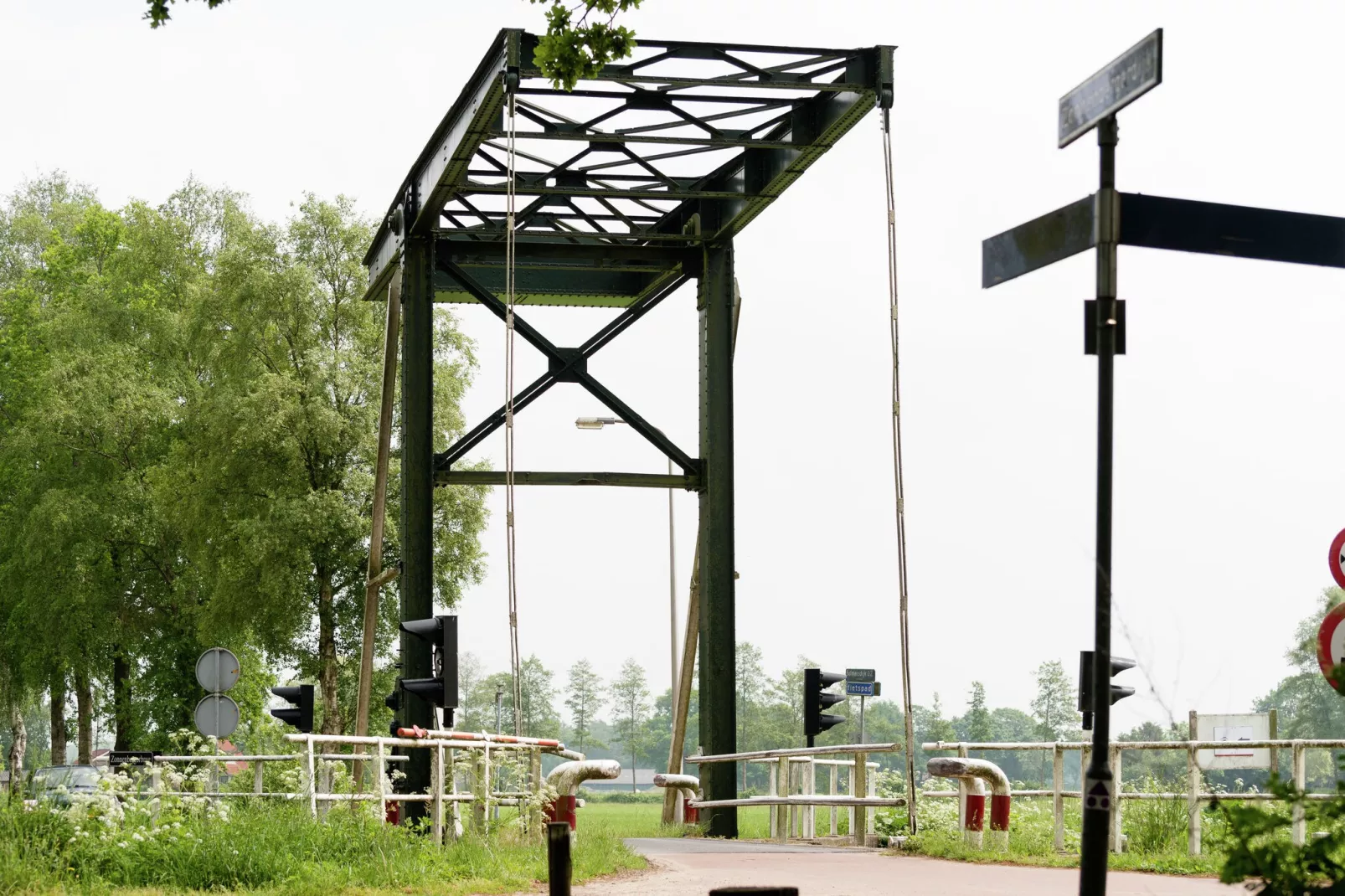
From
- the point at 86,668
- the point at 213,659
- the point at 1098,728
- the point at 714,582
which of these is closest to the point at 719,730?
the point at 714,582

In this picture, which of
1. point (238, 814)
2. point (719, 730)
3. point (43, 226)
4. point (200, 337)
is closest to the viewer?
point (238, 814)

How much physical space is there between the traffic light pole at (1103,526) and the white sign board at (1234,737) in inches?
316

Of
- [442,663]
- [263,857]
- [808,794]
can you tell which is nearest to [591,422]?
[808,794]

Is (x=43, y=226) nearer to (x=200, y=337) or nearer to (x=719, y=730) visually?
(x=200, y=337)

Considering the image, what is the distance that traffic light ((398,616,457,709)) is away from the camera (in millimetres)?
14367

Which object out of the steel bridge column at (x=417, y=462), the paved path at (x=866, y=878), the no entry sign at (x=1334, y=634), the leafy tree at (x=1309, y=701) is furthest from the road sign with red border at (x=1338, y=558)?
the leafy tree at (x=1309, y=701)

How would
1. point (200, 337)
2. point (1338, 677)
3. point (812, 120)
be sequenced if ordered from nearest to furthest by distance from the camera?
point (1338, 677) < point (812, 120) < point (200, 337)

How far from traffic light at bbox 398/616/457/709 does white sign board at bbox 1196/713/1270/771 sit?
236 inches

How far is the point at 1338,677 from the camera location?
4.79 metres

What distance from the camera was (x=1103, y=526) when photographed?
18.1 feet

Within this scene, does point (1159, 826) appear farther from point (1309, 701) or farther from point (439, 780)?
point (1309, 701)

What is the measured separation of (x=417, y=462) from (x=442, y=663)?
20.6ft

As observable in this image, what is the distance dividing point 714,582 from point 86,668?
94.2ft

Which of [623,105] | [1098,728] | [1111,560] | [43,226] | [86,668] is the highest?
[43,226]
